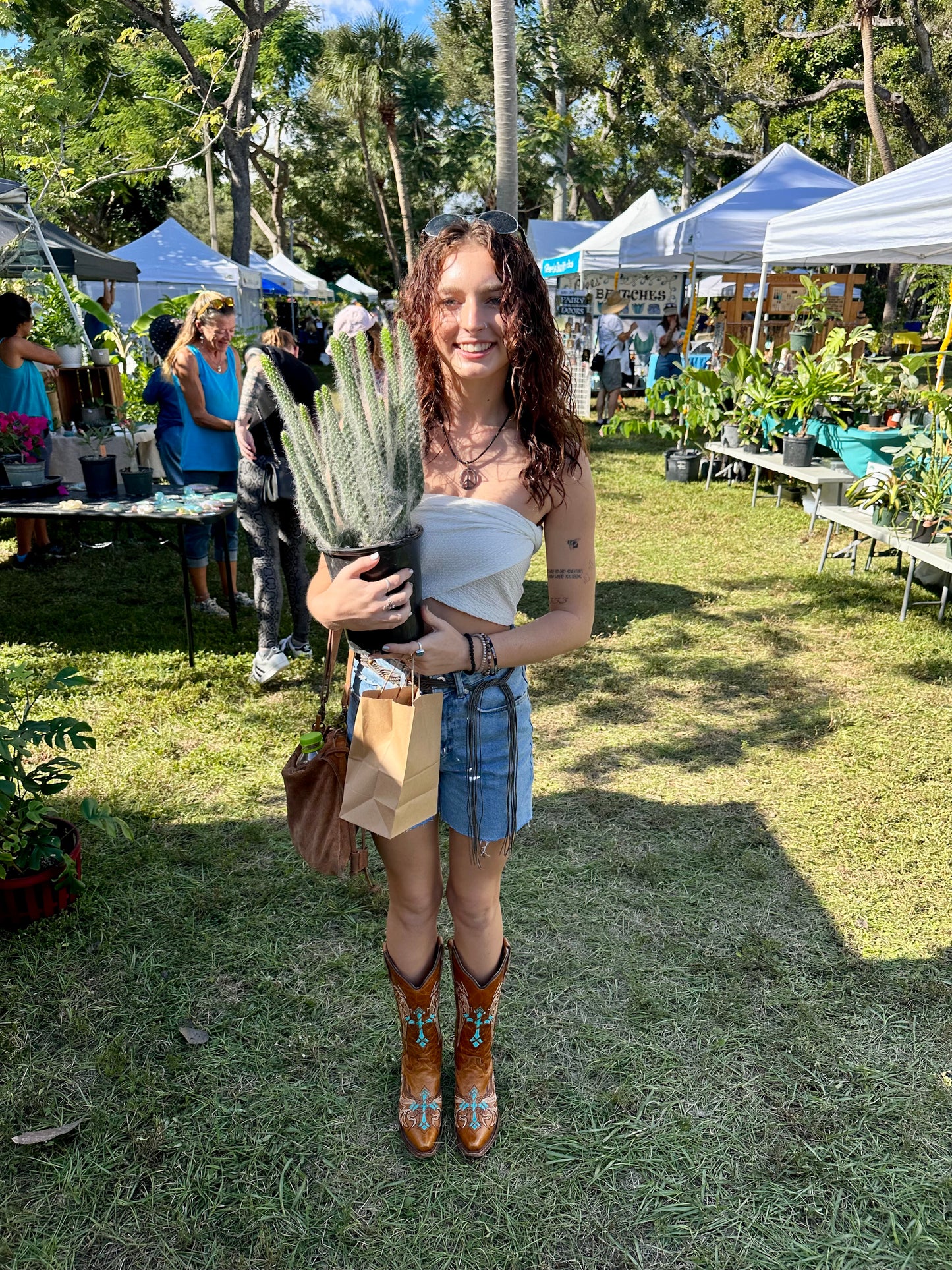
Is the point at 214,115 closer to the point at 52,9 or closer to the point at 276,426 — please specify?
the point at 276,426

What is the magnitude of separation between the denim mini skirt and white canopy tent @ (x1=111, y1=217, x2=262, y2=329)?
16059 millimetres

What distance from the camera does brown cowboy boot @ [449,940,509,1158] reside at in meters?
2.07

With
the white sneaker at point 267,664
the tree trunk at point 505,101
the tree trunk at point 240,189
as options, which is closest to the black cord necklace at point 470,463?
the white sneaker at point 267,664

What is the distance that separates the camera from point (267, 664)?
188 inches

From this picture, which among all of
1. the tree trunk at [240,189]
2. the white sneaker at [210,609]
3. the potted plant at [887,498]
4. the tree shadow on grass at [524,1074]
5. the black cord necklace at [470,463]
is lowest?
the tree shadow on grass at [524,1074]

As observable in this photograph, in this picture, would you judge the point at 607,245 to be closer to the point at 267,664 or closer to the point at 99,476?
the point at 99,476

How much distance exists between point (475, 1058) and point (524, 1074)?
339 millimetres

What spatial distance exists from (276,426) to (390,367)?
3.17 metres

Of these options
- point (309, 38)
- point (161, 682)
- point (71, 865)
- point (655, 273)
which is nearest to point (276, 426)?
point (161, 682)

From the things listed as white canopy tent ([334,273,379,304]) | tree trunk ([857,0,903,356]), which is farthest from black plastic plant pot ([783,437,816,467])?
white canopy tent ([334,273,379,304])

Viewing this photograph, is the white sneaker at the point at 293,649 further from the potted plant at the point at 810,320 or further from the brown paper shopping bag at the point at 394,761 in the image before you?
the potted plant at the point at 810,320

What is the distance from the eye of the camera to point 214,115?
10.9m

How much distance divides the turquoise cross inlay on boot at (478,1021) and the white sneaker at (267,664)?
2941 mm

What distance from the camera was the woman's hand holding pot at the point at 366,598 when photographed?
1475 mm
